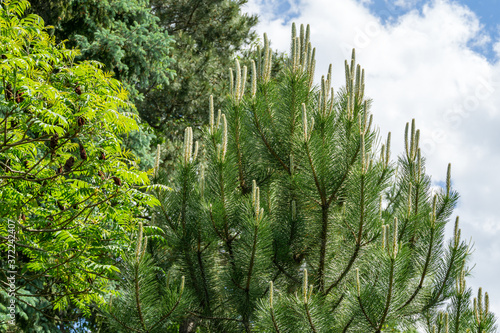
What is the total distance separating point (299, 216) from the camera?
6.02 m

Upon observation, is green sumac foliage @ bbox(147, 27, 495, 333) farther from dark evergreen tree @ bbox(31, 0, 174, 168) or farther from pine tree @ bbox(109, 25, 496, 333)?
dark evergreen tree @ bbox(31, 0, 174, 168)

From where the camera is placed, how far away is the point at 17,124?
559 centimetres

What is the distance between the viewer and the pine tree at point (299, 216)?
5.40 meters

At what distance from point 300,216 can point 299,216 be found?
0.01m

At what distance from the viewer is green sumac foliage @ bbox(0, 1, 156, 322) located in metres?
5.02

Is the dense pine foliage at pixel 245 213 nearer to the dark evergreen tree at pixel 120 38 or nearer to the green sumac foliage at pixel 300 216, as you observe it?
the green sumac foliage at pixel 300 216

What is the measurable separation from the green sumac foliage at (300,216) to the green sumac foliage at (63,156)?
617mm

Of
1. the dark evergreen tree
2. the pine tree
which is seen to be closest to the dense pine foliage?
the pine tree

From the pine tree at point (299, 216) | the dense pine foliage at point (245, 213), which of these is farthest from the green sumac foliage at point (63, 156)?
the pine tree at point (299, 216)

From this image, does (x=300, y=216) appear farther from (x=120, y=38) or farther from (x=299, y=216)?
(x=120, y=38)

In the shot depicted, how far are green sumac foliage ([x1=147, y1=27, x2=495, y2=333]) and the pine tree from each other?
0.04 ft

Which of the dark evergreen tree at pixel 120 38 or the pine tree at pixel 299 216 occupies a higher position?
the dark evergreen tree at pixel 120 38

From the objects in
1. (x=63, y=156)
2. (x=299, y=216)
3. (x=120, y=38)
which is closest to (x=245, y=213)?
(x=299, y=216)

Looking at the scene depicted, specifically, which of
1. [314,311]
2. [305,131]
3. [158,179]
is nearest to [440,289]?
[314,311]
